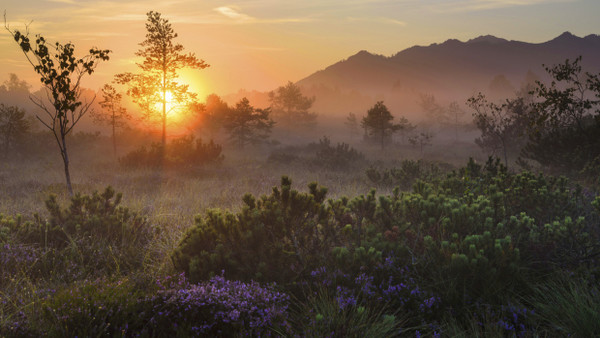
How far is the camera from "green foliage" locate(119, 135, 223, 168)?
20.0m

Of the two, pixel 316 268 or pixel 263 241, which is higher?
pixel 263 241

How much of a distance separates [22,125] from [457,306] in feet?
102

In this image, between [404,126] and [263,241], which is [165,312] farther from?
[404,126]

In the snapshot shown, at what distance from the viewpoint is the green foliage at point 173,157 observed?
20045 mm

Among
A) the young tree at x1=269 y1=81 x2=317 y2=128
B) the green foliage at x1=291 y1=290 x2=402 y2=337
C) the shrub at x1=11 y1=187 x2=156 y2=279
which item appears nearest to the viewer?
the green foliage at x1=291 y1=290 x2=402 y2=337

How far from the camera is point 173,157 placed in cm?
2020

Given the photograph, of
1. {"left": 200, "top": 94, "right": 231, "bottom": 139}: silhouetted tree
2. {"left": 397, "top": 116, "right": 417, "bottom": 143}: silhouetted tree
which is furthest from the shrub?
{"left": 397, "top": 116, "right": 417, "bottom": 143}: silhouetted tree

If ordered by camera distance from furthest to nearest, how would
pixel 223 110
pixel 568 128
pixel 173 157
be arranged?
pixel 223 110, pixel 173 157, pixel 568 128

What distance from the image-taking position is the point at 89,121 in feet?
186

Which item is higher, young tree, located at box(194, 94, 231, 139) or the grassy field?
young tree, located at box(194, 94, 231, 139)

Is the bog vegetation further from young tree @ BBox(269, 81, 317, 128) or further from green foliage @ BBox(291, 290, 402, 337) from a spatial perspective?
young tree @ BBox(269, 81, 317, 128)

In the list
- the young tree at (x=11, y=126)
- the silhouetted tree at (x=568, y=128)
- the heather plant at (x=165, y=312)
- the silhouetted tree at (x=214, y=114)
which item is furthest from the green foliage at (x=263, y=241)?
the silhouetted tree at (x=214, y=114)

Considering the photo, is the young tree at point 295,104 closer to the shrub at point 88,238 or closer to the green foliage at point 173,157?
the green foliage at point 173,157

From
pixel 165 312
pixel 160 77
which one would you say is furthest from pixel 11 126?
pixel 165 312
